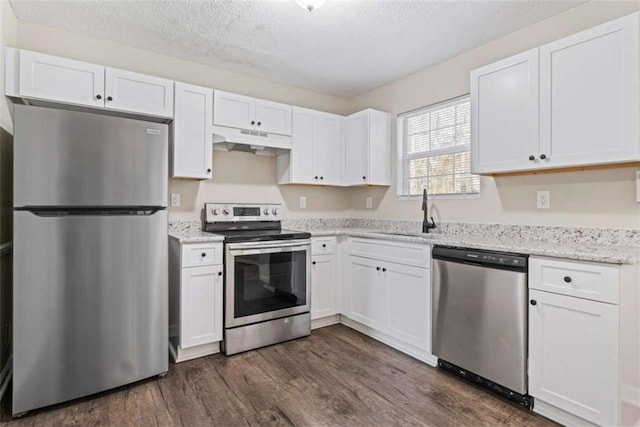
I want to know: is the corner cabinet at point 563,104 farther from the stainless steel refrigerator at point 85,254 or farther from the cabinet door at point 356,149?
the stainless steel refrigerator at point 85,254

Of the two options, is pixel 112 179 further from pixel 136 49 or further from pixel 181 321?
pixel 136 49

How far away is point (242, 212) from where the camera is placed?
3324 millimetres

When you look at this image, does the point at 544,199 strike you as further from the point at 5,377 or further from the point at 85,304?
the point at 5,377

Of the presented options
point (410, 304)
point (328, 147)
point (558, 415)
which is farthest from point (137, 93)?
point (558, 415)

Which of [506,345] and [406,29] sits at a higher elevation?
[406,29]

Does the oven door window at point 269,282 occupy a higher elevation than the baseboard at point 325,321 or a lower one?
higher

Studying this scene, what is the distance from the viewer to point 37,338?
6.28 ft

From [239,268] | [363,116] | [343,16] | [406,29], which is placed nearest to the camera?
[343,16]

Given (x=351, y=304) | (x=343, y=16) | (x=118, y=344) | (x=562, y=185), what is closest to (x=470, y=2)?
(x=343, y=16)

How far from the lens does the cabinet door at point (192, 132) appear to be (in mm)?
2777

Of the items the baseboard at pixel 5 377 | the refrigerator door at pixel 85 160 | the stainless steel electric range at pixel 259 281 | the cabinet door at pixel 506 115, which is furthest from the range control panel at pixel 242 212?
the cabinet door at pixel 506 115

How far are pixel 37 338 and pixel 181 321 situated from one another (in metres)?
0.85

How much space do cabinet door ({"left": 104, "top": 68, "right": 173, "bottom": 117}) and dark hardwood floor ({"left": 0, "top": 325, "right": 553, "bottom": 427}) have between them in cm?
198

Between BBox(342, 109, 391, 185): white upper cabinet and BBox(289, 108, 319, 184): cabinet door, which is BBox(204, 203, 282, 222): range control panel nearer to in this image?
BBox(289, 108, 319, 184): cabinet door
